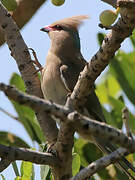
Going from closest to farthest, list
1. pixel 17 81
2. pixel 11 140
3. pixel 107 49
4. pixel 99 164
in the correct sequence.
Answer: pixel 99 164
pixel 107 49
pixel 11 140
pixel 17 81

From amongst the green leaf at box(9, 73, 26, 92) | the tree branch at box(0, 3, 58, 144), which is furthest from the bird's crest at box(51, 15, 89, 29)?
the tree branch at box(0, 3, 58, 144)

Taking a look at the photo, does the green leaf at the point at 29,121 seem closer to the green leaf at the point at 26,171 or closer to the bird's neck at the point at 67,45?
the bird's neck at the point at 67,45

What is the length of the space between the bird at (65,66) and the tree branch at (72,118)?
81.1 inches

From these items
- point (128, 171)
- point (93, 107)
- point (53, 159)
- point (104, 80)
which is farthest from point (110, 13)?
point (104, 80)

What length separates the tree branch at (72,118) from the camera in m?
2.01

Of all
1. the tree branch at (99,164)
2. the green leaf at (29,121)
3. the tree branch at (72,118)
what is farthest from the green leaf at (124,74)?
the tree branch at (72,118)

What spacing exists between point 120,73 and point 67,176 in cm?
183

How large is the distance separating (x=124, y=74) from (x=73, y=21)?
2.79 ft

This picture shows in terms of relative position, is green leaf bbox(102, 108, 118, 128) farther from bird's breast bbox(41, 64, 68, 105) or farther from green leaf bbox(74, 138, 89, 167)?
bird's breast bbox(41, 64, 68, 105)

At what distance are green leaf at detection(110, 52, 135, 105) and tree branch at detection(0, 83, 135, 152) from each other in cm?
266

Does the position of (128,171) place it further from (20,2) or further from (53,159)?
(20,2)

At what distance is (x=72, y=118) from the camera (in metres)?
2.07

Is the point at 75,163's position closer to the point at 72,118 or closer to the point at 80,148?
the point at 80,148

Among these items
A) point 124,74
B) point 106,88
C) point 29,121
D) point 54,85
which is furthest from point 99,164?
point 106,88
